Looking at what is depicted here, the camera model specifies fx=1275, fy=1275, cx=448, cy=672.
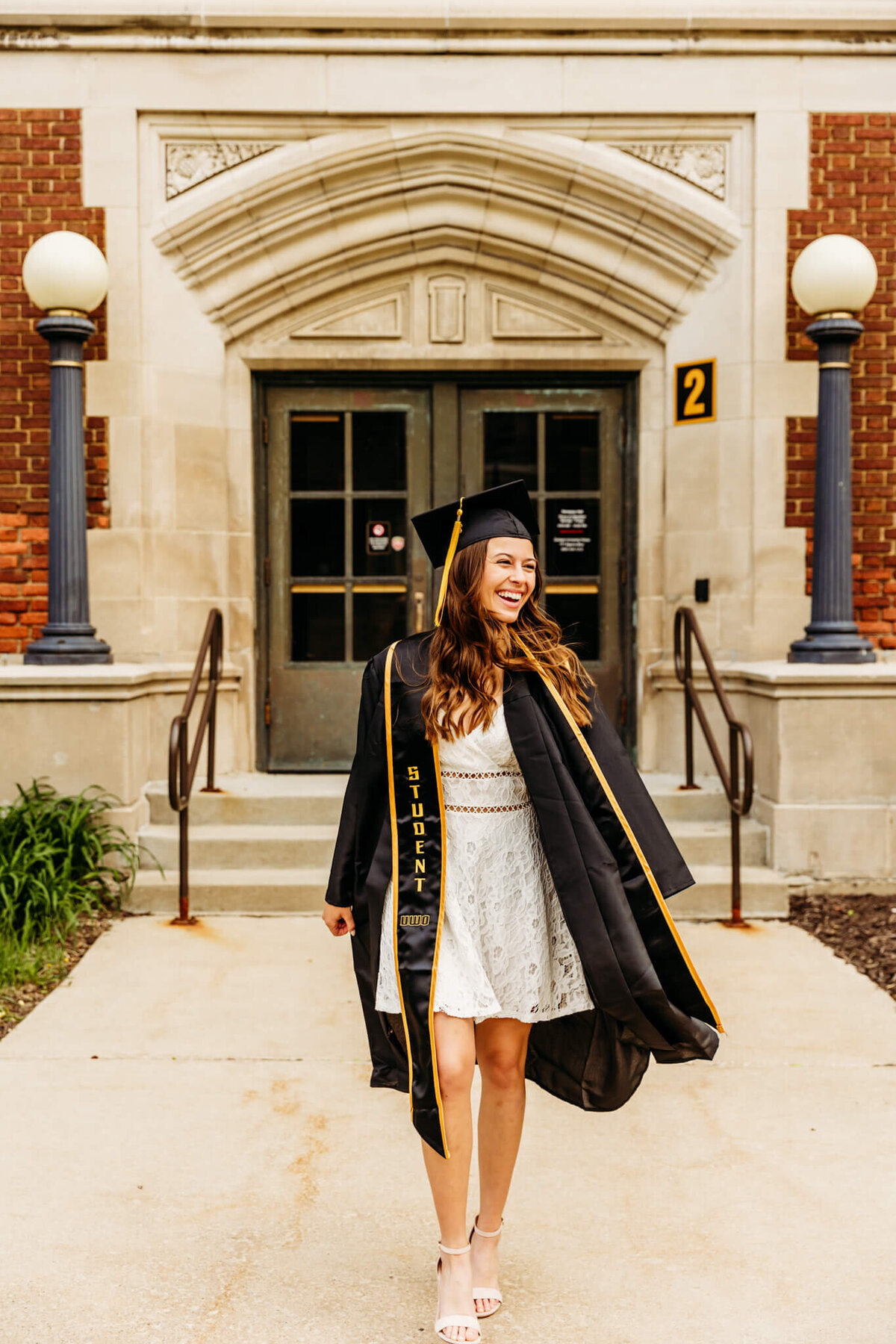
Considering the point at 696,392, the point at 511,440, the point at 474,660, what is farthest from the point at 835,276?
the point at 474,660

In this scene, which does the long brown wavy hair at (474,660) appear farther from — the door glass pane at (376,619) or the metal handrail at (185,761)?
the door glass pane at (376,619)

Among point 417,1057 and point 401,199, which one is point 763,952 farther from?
point 401,199

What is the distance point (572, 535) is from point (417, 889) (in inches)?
199

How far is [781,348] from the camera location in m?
6.91

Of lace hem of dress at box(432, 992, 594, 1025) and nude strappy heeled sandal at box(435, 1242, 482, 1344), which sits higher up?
lace hem of dress at box(432, 992, 594, 1025)

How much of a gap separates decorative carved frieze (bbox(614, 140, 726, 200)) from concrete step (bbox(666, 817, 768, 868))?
11.2ft

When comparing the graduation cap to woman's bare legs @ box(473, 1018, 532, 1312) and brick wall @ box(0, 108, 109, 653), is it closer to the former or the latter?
woman's bare legs @ box(473, 1018, 532, 1312)

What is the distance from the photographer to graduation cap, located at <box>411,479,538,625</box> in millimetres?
2758

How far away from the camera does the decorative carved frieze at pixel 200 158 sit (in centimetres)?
688

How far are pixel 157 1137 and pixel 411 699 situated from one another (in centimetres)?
167

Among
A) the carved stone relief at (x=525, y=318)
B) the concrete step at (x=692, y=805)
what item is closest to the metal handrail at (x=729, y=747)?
the concrete step at (x=692, y=805)

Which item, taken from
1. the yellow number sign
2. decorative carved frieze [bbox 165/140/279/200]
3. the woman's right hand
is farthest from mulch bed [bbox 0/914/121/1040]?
the yellow number sign

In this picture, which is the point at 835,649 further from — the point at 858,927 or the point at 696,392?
the point at 696,392

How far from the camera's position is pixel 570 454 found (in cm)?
748
